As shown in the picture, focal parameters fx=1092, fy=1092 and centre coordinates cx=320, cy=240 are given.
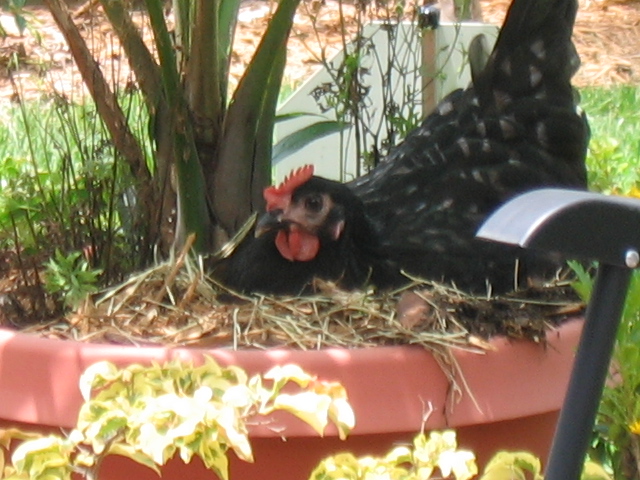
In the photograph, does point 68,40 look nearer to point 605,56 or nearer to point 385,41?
point 385,41

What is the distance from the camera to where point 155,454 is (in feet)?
2.73

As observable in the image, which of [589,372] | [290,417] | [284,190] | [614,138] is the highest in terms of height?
[589,372]

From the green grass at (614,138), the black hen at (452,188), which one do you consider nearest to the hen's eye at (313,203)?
the black hen at (452,188)

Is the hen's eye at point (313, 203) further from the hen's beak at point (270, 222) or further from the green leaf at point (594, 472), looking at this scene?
the green leaf at point (594, 472)

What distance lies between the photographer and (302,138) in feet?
7.27

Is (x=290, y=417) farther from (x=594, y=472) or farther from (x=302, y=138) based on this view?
(x=302, y=138)

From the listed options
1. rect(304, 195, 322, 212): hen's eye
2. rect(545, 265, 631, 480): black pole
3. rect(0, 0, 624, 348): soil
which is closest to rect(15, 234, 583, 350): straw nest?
rect(0, 0, 624, 348): soil

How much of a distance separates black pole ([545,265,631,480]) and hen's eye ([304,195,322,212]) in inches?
51.0

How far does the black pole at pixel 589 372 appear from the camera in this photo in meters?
0.71

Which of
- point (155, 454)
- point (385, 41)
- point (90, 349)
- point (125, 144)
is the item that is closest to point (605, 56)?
point (385, 41)

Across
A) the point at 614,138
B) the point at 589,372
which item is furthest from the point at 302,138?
the point at 614,138

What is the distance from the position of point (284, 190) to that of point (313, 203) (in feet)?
0.26

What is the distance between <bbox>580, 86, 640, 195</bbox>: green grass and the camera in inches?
97.9

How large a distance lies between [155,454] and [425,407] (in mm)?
630
